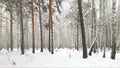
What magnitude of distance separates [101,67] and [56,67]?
2.36m

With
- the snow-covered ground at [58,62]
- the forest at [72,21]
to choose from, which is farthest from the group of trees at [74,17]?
the snow-covered ground at [58,62]

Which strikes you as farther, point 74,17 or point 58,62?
point 74,17

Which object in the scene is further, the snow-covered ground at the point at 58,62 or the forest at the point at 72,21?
the forest at the point at 72,21

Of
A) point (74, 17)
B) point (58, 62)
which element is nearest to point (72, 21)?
point (74, 17)

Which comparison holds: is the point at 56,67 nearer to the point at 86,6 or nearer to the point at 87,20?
the point at 86,6

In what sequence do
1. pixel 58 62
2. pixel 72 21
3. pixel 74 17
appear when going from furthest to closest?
pixel 72 21
pixel 74 17
pixel 58 62

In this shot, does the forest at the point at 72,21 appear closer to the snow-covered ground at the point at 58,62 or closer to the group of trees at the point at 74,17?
the group of trees at the point at 74,17

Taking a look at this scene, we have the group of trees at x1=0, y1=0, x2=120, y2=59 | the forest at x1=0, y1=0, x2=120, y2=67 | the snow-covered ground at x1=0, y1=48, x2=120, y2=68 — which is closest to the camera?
the snow-covered ground at x1=0, y1=48, x2=120, y2=68

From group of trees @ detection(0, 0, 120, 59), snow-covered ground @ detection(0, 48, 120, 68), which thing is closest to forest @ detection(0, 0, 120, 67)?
group of trees @ detection(0, 0, 120, 59)

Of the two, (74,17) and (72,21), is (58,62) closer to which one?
(74,17)

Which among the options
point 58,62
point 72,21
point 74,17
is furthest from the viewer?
point 72,21

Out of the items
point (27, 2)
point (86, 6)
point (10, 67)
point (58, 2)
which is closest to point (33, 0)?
point (27, 2)

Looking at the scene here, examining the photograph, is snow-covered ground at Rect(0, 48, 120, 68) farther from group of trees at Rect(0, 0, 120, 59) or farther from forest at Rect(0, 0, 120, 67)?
group of trees at Rect(0, 0, 120, 59)

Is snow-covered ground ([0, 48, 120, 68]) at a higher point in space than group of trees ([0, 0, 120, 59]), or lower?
lower
